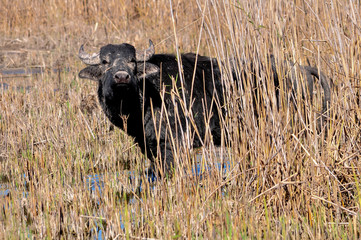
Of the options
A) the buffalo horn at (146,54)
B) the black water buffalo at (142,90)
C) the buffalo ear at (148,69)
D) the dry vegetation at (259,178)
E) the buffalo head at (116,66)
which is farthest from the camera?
the buffalo horn at (146,54)

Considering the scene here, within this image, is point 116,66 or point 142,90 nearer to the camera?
point 116,66

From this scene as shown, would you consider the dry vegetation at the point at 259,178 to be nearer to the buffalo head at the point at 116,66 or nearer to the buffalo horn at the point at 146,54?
the buffalo head at the point at 116,66

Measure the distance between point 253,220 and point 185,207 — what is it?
455mm

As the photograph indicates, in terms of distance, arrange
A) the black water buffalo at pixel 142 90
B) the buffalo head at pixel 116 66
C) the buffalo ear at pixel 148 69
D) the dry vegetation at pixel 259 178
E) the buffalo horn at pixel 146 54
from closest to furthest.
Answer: the dry vegetation at pixel 259 178
the buffalo head at pixel 116 66
the black water buffalo at pixel 142 90
the buffalo ear at pixel 148 69
the buffalo horn at pixel 146 54

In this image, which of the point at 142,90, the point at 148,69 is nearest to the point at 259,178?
the point at 148,69

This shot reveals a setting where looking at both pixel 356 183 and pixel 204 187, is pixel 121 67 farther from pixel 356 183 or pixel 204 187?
pixel 356 183

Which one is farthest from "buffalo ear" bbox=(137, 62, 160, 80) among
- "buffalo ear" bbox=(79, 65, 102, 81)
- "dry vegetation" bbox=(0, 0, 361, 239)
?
"dry vegetation" bbox=(0, 0, 361, 239)

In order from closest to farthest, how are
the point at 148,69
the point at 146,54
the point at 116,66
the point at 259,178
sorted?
1. the point at 259,178
2. the point at 116,66
3. the point at 148,69
4. the point at 146,54

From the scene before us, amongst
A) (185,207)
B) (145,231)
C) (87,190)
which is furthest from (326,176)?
(87,190)

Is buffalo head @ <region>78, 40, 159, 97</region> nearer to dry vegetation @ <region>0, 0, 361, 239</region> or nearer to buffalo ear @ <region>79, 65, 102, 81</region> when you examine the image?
buffalo ear @ <region>79, 65, 102, 81</region>

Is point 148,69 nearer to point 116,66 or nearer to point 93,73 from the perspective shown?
point 116,66

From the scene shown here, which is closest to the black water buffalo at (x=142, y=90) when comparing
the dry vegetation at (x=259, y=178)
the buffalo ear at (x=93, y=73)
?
the buffalo ear at (x=93, y=73)

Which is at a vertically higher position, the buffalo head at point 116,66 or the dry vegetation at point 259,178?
the buffalo head at point 116,66

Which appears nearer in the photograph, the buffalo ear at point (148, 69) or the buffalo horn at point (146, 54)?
the buffalo ear at point (148, 69)
